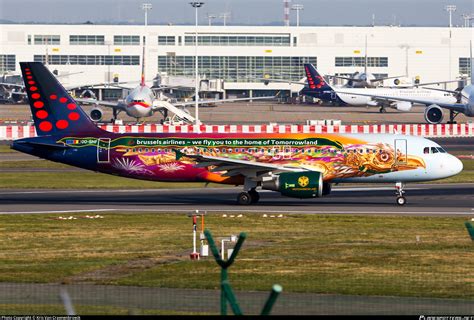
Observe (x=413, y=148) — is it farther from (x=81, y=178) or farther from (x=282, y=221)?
(x=81, y=178)

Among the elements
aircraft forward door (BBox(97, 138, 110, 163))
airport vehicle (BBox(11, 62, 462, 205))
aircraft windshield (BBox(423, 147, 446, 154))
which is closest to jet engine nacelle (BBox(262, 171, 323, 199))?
airport vehicle (BBox(11, 62, 462, 205))

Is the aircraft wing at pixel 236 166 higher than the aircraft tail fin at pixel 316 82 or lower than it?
lower

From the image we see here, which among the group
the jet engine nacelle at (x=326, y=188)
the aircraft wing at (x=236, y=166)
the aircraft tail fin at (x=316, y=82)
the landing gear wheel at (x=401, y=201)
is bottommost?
the landing gear wheel at (x=401, y=201)

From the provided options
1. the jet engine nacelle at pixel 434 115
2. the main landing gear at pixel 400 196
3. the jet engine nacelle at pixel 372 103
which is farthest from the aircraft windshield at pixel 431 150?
the jet engine nacelle at pixel 372 103

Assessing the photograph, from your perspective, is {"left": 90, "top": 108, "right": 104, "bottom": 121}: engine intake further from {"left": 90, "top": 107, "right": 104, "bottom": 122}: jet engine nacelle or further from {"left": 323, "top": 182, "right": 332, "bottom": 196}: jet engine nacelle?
{"left": 323, "top": 182, "right": 332, "bottom": 196}: jet engine nacelle

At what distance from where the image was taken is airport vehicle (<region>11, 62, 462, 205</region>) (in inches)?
1859

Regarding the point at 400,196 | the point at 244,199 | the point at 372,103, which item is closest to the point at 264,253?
the point at 244,199

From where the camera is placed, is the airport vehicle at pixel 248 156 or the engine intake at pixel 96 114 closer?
the airport vehicle at pixel 248 156

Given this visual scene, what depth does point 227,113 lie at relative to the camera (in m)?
140

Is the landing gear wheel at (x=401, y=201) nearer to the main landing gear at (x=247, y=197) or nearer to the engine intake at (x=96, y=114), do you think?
the main landing gear at (x=247, y=197)

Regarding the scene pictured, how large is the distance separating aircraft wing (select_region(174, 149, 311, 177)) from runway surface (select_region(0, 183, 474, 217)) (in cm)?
150

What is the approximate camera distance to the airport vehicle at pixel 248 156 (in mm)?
47219

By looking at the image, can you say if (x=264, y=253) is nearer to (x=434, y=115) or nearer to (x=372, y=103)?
(x=434, y=115)

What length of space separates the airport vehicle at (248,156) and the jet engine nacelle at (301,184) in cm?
94
